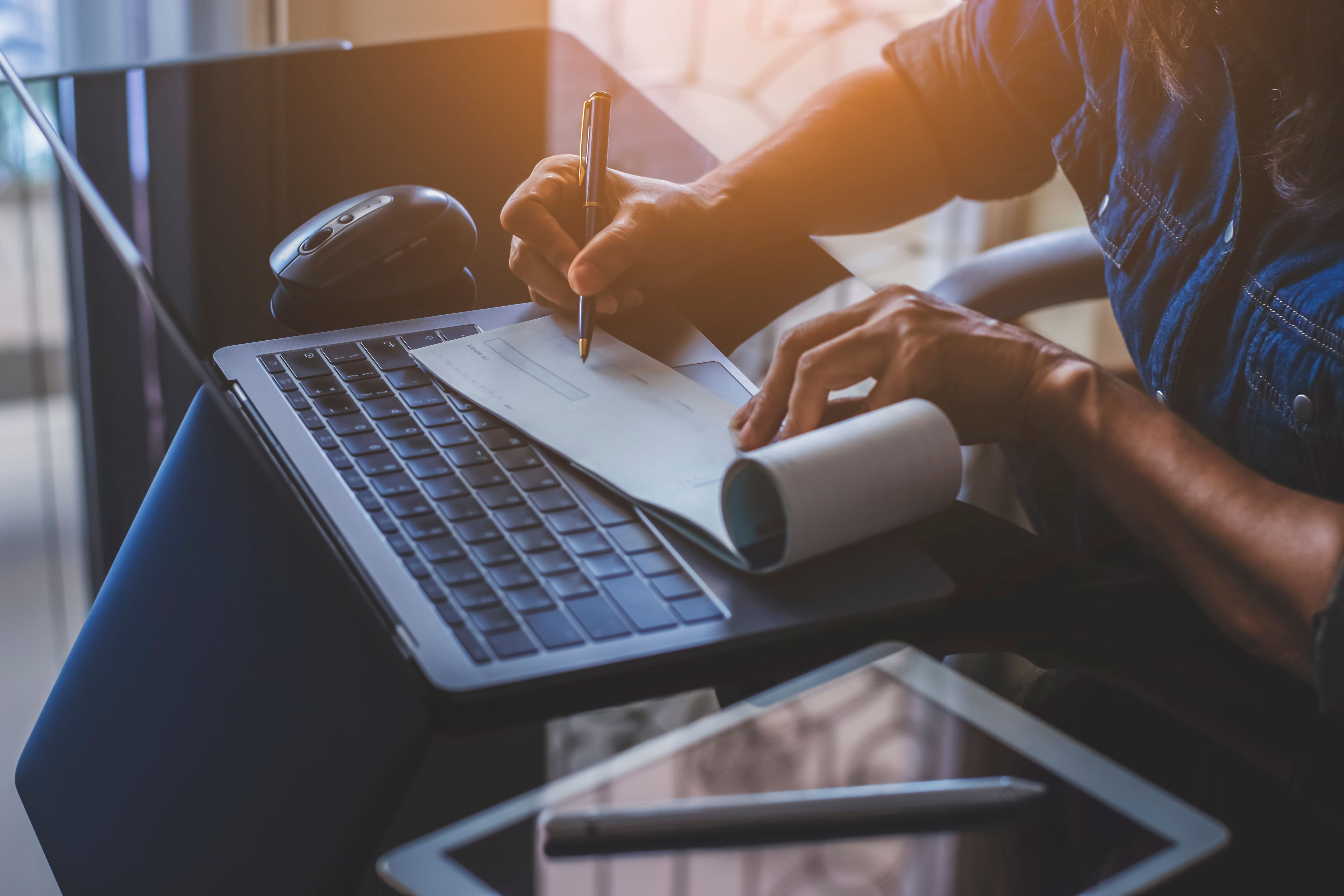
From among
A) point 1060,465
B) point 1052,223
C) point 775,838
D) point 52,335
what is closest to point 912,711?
point 775,838

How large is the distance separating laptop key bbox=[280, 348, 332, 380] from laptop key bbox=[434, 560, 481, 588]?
0.71 ft

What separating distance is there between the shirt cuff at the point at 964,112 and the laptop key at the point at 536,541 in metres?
0.65

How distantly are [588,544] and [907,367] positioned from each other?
22cm

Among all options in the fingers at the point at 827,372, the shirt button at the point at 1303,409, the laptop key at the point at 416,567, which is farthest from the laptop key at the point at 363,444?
the shirt button at the point at 1303,409

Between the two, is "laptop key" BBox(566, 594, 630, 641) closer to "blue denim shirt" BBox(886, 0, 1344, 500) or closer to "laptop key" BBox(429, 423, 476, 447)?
"laptop key" BBox(429, 423, 476, 447)

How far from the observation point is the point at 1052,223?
250cm

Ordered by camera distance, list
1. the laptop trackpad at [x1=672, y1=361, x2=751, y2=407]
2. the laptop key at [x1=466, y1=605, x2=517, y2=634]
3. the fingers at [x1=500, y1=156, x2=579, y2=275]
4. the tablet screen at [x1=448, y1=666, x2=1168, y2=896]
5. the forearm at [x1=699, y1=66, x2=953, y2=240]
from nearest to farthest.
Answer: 1. the tablet screen at [x1=448, y1=666, x2=1168, y2=896]
2. the laptop key at [x1=466, y1=605, x2=517, y2=634]
3. the laptop trackpad at [x1=672, y1=361, x2=751, y2=407]
4. the fingers at [x1=500, y1=156, x2=579, y2=275]
5. the forearm at [x1=699, y1=66, x2=953, y2=240]

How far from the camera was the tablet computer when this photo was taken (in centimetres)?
38

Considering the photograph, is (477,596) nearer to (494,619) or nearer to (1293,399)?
(494,619)

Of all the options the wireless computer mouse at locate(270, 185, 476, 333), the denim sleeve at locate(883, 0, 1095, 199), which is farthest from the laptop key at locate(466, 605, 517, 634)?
the denim sleeve at locate(883, 0, 1095, 199)

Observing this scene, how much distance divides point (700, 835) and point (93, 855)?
0.30 metres

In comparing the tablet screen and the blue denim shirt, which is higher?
the blue denim shirt

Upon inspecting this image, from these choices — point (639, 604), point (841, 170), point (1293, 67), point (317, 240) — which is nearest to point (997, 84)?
point (841, 170)

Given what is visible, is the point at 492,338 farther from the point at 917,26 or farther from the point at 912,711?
the point at 917,26
